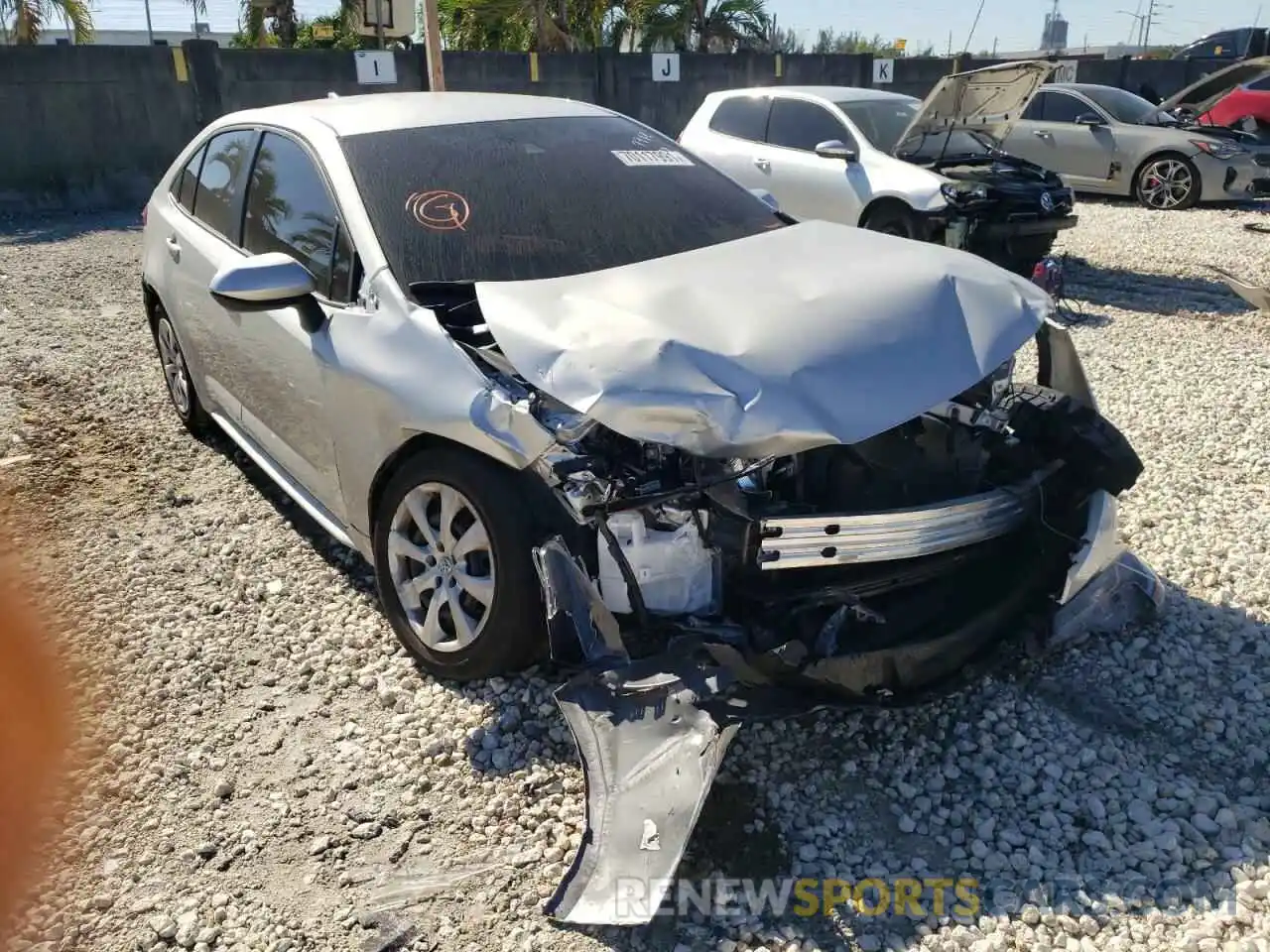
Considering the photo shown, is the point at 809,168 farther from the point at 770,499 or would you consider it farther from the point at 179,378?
the point at 770,499

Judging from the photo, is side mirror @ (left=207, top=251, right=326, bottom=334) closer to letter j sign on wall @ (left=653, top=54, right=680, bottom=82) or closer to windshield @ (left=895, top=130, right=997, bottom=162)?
windshield @ (left=895, top=130, right=997, bottom=162)

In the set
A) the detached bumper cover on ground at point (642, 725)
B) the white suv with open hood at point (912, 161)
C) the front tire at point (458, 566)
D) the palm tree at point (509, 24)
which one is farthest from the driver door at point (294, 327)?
the palm tree at point (509, 24)

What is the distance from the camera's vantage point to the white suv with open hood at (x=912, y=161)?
317 inches

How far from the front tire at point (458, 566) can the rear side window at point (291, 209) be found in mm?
877

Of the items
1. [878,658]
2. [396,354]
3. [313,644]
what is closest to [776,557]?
[878,658]

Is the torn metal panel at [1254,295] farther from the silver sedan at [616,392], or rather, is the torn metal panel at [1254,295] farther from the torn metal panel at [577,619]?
the torn metal panel at [577,619]

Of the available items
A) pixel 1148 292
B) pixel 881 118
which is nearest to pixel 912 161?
pixel 881 118

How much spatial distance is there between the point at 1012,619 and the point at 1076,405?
757 millimetres

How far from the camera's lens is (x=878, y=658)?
8.59 feet

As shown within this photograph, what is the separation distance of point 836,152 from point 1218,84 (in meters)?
8.78

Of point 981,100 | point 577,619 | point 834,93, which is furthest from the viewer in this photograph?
point 834,93

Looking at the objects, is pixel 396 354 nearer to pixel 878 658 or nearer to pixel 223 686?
pixel 223 686

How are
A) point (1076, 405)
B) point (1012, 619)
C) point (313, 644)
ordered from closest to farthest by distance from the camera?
1. point (1012, 619)
2. point (1076, 405)
3. point (313, 644)

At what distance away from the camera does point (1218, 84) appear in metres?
14.0
